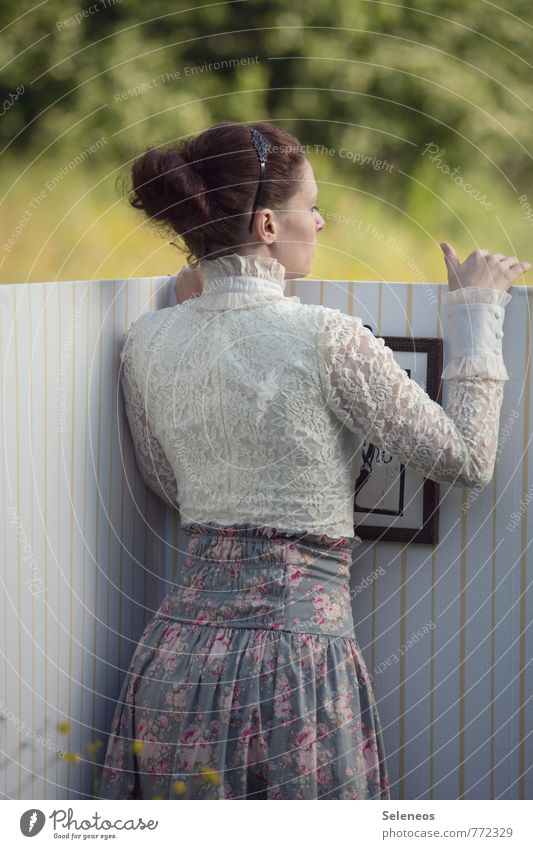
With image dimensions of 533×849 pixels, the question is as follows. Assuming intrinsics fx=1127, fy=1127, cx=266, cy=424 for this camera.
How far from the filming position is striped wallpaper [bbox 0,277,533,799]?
5.31 ft

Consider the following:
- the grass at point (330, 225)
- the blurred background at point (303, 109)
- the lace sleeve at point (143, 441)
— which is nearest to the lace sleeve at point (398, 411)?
the lace sleeve at point (143, 441)

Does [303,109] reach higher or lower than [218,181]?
higher

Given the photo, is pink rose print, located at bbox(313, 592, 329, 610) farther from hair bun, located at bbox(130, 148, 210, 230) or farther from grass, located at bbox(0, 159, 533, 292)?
grass, located at bbox(0, 159, 533, 292)

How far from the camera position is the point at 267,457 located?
1560mm

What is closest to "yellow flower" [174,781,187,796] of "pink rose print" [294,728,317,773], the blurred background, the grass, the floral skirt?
the floral skirt

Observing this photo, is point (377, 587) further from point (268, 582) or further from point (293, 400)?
point (293, 400)

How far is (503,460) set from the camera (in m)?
1.75

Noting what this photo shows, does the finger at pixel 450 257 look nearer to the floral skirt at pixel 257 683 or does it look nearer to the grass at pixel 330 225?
the floral skirt at pixel 257 683

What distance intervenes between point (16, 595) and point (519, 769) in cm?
84

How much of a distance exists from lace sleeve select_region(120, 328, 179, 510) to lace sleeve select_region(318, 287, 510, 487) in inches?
13.9

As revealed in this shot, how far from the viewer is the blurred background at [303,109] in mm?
4648

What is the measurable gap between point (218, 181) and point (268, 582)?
0.57m

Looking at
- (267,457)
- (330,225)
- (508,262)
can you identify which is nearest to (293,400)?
(267,457)

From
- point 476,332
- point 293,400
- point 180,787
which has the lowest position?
point 180,787
